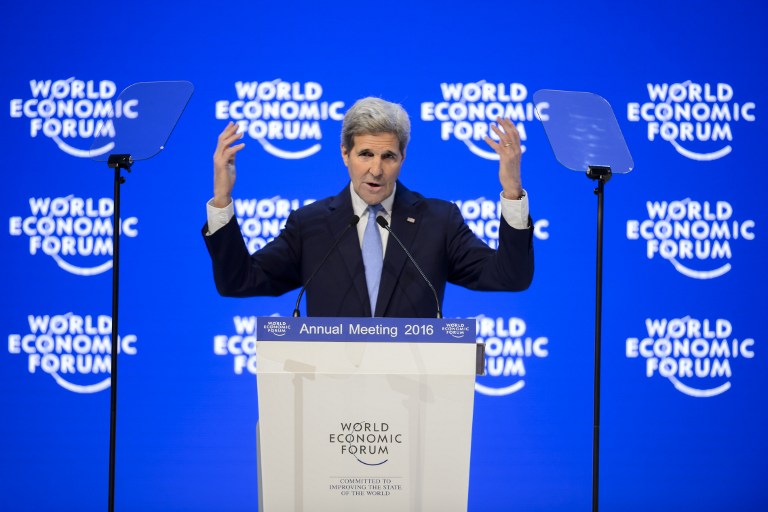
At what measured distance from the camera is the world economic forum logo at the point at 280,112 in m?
3.82

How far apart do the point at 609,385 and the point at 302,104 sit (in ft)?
6.14

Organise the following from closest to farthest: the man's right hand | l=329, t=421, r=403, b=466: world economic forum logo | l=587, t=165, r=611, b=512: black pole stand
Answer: l=329, t=421, r=403, b=466: world economic forum logo < the man's right hand < l=587, t=165, r=611, b=512: black pole stand

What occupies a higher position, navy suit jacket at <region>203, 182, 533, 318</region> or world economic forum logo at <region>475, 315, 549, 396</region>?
navy suit jacket at <region>203, 182, 533, 318</region>

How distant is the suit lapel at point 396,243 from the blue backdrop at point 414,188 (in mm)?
1265

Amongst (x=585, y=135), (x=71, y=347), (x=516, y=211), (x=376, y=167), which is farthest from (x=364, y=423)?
(x=71, y=347)

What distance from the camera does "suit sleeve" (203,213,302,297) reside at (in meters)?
2.25

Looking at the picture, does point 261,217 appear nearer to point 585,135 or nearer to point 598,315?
point 585,135

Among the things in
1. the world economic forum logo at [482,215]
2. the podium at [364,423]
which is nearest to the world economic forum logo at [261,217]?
the world economic forum logo at [482,215]

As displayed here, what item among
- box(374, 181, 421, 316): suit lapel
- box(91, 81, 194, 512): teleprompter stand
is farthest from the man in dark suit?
box(91, 81, 194, 512): teleprompter stand

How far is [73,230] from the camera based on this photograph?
12.7 ft

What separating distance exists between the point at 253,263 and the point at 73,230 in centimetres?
Result: 173

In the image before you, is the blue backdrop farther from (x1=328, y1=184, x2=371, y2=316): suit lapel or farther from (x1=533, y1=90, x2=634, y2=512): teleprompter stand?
(x1=328, y1=184, x2=371, y2=316): suit lapel

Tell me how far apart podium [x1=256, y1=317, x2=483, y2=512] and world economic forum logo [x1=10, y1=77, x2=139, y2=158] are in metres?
2.63

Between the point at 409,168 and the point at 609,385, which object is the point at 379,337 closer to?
the point at 409,168
